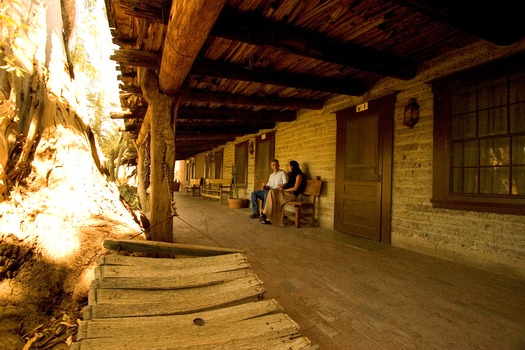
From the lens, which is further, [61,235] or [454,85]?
[454,85]

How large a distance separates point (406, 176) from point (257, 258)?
8.85 ft

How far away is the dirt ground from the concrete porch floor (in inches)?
62.3

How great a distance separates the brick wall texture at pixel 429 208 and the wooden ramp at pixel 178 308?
304 centimetres

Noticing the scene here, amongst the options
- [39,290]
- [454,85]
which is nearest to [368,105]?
[454,85]

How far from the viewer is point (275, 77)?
3947 millimetres

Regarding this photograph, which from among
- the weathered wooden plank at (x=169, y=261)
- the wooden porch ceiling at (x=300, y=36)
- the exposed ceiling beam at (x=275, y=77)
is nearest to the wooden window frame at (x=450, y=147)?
the wooden porch ceiling at (x=300, y=36)

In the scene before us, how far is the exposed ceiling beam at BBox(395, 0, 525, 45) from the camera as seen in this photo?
216 cm

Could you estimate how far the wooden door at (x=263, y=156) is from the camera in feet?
25.4

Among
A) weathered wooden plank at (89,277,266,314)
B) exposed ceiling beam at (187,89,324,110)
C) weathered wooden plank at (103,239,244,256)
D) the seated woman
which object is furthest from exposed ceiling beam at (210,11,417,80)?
the seated woman

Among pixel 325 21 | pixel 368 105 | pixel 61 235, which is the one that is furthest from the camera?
pixel 368 105

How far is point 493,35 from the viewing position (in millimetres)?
2547

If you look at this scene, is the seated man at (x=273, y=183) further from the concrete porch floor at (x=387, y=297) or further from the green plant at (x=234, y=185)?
the green plant at (x=234, y=185)

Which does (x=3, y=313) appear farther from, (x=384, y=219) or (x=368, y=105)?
(x=368, y=105)

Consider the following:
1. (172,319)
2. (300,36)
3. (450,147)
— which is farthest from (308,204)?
(172,319)
